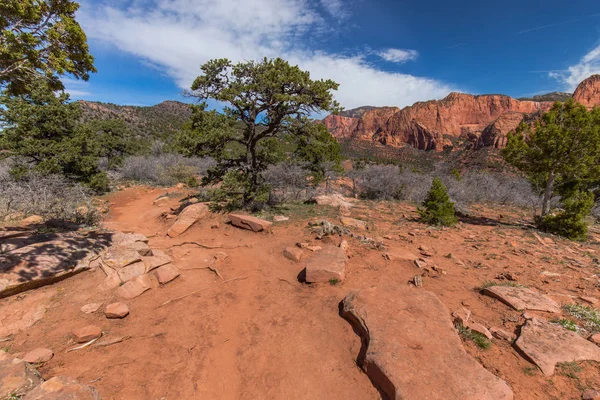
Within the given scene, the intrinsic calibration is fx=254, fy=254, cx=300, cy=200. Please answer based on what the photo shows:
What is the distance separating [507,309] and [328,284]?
3.20 m

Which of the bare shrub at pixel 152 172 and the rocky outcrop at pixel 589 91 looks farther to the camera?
the rocky outcrop at pixel 589 91

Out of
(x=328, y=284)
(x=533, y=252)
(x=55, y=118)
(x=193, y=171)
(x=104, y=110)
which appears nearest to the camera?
(x=328, y=284)

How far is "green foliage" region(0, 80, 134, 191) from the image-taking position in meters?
12.7

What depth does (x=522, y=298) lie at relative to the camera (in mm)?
4594

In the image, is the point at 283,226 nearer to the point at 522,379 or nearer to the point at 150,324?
the point at 150,324

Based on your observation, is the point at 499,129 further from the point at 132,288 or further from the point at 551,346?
the point at 132,288

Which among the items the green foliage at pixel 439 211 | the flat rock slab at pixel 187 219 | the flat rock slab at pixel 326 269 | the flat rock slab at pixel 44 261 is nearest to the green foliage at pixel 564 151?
the green foliage at pixel 439 211

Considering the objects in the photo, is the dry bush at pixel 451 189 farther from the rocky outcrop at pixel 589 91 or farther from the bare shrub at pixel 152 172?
the rocky outcrop at pixel 589 91

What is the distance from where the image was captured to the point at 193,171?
78.2 feet

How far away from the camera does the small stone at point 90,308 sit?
448 centimetres

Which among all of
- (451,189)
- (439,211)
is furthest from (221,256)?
(451,189)

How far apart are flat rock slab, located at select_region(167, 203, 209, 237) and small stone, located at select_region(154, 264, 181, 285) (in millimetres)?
3334

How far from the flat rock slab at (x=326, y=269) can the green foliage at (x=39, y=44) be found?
6.14 meters

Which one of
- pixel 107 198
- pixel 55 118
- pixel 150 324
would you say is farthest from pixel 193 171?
pixel 150 324
